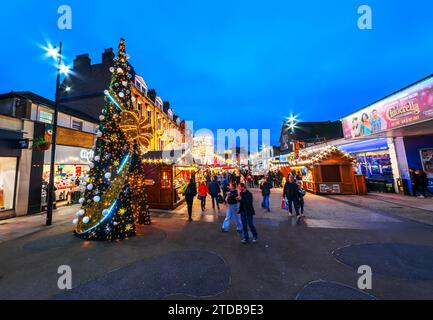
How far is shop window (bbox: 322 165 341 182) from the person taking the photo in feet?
47.9

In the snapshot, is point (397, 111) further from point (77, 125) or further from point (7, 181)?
point (7, 181)

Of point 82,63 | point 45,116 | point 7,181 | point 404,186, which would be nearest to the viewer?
point 7,181

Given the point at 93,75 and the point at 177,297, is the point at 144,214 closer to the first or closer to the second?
the point at 177,297

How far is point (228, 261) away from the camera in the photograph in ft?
14.4

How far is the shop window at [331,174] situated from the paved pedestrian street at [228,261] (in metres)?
7.38

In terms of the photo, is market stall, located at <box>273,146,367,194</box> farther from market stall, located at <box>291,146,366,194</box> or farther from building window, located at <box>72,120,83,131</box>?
building window, located at <box>72,120,83,131</box>

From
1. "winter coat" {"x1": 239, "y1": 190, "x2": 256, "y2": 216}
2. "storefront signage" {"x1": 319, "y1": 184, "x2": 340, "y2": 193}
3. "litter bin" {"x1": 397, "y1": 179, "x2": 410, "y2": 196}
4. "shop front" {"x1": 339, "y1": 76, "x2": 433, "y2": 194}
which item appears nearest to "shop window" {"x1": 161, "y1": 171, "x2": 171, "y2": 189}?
"winter coat" {"x1": 239, "y1": 190, "x2": 256, "y2": 216}

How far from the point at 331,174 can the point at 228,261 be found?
46.5ft

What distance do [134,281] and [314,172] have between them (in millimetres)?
15557

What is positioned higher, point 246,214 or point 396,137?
point 396,137

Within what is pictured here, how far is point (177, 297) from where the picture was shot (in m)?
3.15

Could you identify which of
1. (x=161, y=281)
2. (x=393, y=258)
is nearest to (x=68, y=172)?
(x=161, y=281)

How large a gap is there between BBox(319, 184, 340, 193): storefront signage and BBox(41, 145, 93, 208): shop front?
18.1m
